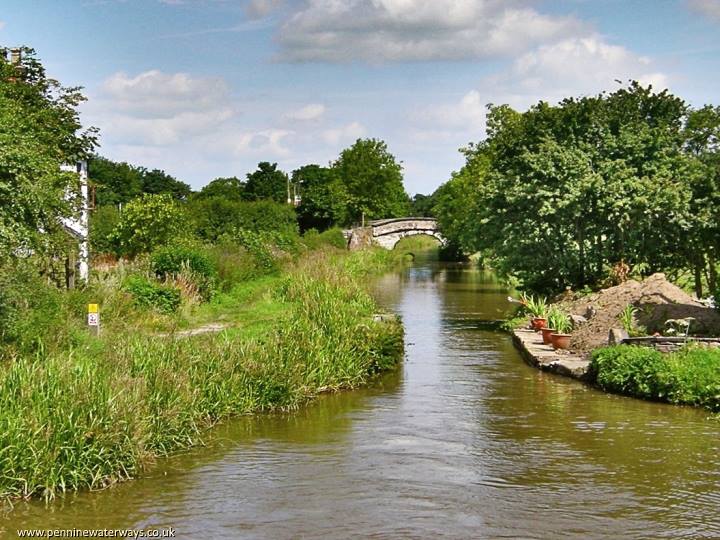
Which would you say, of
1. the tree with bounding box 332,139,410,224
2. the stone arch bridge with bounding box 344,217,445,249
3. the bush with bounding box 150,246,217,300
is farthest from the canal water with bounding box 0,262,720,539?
the tree with bounding box 332,139,410,224

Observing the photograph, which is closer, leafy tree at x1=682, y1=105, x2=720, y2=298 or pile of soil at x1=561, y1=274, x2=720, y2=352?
pile of soil at x1=561, y1=274, x2=720, y2=352

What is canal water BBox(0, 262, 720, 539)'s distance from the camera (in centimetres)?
1101

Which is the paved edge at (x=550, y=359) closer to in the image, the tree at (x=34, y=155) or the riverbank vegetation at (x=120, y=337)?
the riverbank vegetation at (x=120, y=337)

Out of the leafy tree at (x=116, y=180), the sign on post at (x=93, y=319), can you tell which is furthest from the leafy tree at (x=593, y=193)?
the leafy tree at (x=116, y=180)

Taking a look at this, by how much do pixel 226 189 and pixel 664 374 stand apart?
9260 cm

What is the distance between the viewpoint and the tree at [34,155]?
46.8 feet

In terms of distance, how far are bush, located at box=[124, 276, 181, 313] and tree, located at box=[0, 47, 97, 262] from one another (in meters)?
2.98

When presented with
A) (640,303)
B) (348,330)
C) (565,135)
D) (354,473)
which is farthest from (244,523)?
(565,135)

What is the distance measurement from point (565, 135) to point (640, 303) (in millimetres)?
8252

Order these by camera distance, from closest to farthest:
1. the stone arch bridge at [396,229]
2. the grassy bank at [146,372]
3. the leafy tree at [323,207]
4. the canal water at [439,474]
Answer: the canal water at [439,474]
the grassy bank at [146,372]
the leafy tree at [323,207]
the stone arch bridge at [396,229]

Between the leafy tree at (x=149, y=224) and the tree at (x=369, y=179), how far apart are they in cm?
5382

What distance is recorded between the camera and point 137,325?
69.3 ft

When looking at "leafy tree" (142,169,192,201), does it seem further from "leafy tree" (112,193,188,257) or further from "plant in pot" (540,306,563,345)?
"plant in pot" (540,306,563,345)

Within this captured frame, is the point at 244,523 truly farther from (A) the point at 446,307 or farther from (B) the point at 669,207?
(A) the point at 446,307
